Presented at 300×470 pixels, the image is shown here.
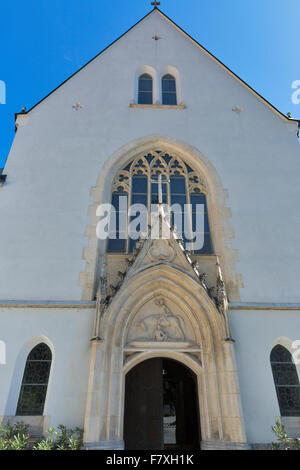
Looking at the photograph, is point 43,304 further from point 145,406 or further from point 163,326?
point 145,406

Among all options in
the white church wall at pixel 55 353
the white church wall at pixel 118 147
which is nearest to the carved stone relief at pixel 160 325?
the white church wall at pixel 55 353

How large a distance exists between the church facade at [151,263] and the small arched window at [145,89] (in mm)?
59

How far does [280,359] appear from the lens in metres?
7.77

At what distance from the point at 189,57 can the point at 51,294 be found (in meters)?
11.5

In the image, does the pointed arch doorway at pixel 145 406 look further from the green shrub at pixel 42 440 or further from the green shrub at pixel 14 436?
the green shrub at pixel 14 436

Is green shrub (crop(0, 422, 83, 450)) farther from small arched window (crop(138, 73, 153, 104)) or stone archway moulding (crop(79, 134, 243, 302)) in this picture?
small arched window (crop(138, 73, 153, 104))

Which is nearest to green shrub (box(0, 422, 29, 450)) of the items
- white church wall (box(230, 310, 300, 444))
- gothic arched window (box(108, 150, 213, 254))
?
white church wall (box(230, 310, 300, 444))

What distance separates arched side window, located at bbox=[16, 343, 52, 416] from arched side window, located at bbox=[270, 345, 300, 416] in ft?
17.8

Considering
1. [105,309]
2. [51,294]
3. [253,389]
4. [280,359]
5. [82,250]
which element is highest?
[82,250]

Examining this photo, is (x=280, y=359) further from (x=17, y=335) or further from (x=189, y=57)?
(x=189, y=57)

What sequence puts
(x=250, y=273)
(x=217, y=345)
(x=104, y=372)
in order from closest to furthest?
(x=104, y=372) < (x=217, y=345) < (x=250, y=273)

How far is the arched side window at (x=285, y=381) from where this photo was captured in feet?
23.9

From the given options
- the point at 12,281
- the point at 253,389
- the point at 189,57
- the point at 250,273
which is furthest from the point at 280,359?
the point at 189,57

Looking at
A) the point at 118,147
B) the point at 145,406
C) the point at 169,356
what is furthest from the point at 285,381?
the point at 118,147
